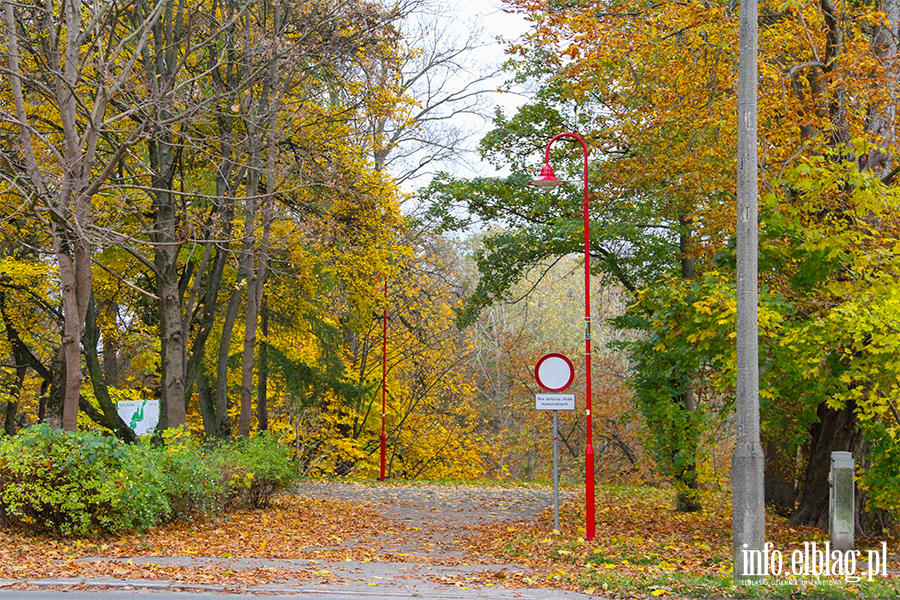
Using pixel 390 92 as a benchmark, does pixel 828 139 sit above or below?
below

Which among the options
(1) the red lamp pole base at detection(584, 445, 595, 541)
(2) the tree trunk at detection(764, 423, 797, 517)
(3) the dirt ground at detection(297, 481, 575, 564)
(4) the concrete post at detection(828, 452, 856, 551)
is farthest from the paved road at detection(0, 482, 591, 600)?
(2) the tree trunk at detection(764, 423, 797, 517)

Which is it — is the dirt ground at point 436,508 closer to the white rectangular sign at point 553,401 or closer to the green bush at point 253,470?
the green bush at point 253,470

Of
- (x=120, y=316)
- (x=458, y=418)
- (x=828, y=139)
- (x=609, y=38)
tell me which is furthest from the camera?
(x=458, y=418)

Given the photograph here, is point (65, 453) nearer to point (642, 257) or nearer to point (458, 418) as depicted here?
point (642, 257)

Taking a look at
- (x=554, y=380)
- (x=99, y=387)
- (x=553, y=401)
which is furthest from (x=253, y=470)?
(x=99, y=387)

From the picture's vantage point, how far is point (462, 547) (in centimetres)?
1249

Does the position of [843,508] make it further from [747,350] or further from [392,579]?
[392,579]

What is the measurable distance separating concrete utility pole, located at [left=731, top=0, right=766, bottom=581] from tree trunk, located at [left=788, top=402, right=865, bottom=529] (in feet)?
17.6

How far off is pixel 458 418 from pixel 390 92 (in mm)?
18942

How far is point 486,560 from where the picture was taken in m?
11.0

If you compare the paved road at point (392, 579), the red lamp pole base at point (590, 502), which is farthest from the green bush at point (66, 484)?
the red lamp pole base at point (590, 502)

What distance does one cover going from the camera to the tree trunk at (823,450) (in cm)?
1281

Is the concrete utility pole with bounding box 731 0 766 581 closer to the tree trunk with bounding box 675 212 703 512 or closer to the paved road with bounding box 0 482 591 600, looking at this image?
the paved road with bounding box 0 482 591 600

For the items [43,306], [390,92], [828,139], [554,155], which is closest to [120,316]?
[43,306]
